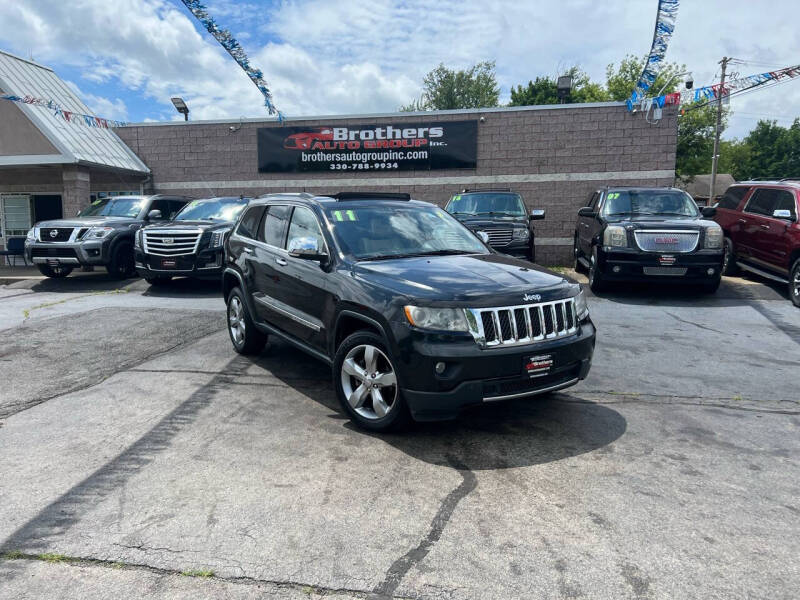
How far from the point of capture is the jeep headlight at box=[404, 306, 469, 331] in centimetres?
377

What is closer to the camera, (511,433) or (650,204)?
(511,433)

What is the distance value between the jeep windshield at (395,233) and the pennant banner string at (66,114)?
544 inches

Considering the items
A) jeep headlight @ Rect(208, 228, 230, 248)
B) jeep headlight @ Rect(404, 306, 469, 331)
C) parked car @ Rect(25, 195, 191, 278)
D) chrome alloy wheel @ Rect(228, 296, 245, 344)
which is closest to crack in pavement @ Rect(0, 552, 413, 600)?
jeep headlight @ Rect(404, 306, 469, 331)

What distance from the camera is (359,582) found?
100.0 inches

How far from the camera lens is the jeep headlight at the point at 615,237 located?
31.6 ft

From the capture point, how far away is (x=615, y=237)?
9711 mm

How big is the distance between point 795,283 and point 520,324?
7693mm

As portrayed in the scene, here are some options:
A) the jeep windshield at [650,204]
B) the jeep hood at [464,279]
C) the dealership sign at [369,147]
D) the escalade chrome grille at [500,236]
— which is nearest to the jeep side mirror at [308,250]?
the jeep hood at [464,279]

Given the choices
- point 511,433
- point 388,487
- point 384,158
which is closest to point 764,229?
point 511,433

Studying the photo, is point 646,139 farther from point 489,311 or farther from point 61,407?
point 61,407

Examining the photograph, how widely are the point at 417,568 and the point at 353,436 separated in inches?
63.9

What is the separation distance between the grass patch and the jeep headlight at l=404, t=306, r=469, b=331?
6.00ft

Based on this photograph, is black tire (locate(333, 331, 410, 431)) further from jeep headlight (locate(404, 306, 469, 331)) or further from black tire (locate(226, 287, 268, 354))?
black tire (locate(226, 287, 268, 354))

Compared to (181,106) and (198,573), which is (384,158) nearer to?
(181,106)
